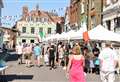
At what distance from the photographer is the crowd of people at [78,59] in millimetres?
15664

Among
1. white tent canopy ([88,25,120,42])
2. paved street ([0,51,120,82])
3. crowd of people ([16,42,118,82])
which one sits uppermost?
white tent canopy ([88,25,120,42])

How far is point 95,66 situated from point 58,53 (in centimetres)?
985

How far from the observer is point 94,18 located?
4853 centimetres

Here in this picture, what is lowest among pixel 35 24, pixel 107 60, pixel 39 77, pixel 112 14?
pixel 39 77

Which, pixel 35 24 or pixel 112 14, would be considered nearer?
pixel 112 14

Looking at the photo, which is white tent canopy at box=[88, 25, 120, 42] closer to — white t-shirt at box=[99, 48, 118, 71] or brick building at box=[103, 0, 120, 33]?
brick building at box=[103, 0, 120, 33]

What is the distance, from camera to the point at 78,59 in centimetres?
1559

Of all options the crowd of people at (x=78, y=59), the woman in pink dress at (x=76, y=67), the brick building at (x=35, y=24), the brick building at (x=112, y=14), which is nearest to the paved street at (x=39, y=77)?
the crowd of people at (x=78, y=59)

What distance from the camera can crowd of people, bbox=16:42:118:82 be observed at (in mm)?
15664

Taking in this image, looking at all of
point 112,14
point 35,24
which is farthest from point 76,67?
point 35,24

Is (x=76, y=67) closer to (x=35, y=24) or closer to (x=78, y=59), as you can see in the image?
(x=78, y=59)

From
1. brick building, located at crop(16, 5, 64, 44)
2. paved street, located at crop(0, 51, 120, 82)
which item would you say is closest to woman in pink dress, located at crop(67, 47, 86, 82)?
paved street, located at crop(0, 51, 120, 82)

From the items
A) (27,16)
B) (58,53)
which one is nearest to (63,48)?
(58,53)

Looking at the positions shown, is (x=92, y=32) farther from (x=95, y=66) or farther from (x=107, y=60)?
(x=107, y=60)
